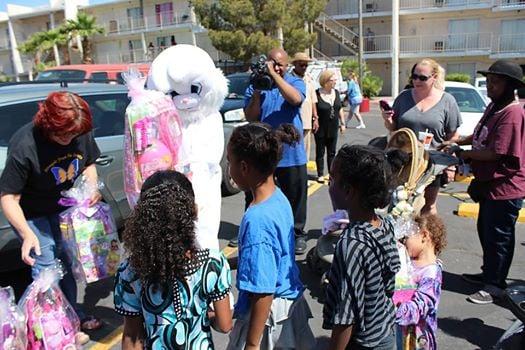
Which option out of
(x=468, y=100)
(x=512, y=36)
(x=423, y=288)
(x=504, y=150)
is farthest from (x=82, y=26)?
(x=423, y=288)

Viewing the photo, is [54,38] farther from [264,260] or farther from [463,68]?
[264,260]

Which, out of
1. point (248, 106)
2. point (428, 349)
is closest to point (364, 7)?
point (248, 106)

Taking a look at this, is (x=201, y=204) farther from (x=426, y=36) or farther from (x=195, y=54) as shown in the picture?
(x=426, y=36)

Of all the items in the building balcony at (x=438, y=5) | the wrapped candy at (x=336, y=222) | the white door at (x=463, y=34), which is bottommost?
the wrapped candy at (x=336, y=222)

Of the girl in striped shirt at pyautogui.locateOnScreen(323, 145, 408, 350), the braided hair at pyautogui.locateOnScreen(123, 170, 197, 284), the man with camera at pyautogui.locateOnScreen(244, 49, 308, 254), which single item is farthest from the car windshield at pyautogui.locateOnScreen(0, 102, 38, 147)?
the girl in striped shirt at pyautogui.locateOnScreen(323, 145, 408, 350)

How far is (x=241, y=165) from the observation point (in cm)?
208

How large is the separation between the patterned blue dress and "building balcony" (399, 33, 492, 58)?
3061 centimetres

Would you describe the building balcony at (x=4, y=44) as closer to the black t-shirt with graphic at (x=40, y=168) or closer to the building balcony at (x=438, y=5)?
the building balcony at (x=438, y=5)

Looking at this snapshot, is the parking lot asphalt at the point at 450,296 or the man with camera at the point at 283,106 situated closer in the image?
the parking lot asphalt at the point at 450,296

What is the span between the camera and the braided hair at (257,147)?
80.4 inches

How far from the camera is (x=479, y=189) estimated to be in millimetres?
3504

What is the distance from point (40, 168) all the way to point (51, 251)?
58 centimetres

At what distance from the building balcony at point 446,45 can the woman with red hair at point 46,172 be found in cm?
2991

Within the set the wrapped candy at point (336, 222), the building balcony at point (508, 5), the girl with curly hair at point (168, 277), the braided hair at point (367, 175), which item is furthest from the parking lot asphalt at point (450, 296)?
the building balcony at point (508, 5)
